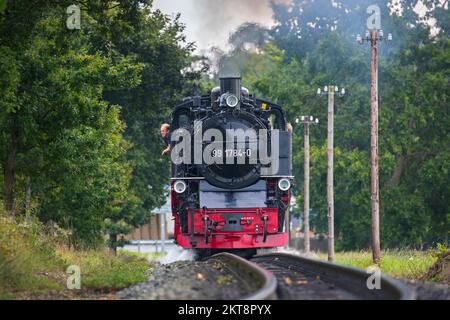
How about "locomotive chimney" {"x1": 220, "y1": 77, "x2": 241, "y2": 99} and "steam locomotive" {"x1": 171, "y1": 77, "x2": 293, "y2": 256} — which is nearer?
"steam locomotive" {"x1": 171, "y1": 77, "x2": 293, "y2": 256}

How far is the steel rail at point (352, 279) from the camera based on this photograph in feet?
36.6

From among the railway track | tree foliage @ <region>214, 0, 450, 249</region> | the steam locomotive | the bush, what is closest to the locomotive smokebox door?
the steam locomotive

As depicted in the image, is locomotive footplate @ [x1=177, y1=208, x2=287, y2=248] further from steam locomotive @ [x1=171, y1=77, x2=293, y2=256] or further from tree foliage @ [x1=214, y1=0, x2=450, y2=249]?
tree foliage @ [x1=214, y1=0, x2=450, y2=249]

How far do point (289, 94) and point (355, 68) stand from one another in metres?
4.18

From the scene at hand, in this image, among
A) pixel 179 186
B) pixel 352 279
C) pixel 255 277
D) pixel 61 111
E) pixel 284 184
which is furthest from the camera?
pixel 61 111

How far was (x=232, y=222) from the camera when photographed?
22.1 meters

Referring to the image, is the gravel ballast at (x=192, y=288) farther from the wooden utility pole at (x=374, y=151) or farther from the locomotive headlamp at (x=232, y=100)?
the wooden utility pole at (x=374, y=151)

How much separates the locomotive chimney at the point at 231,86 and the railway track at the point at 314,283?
6.89 metres

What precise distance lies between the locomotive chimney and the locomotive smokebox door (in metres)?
2.81

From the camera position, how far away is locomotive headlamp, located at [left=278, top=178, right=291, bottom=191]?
74.2 feet

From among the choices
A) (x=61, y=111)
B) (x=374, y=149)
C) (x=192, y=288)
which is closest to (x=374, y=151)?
(x=374, y=149)

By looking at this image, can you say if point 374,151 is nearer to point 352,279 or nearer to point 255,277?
point 255,277

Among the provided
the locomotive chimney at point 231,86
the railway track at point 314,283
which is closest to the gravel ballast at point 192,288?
A: the railway track at point 314,283

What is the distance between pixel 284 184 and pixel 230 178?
1250 mm
